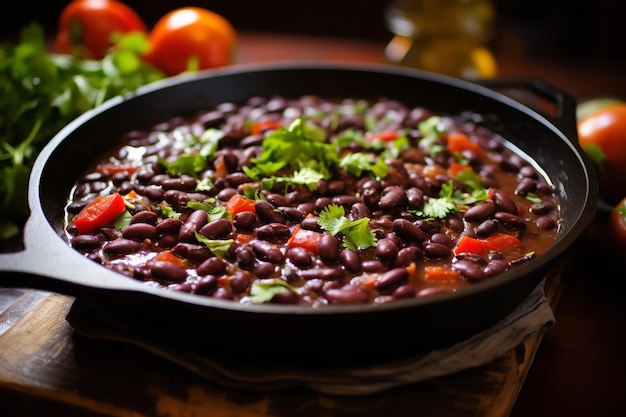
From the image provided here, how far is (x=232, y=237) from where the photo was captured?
2.22 m

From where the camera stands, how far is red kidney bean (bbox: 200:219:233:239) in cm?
216

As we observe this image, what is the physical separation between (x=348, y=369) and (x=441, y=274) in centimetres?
44

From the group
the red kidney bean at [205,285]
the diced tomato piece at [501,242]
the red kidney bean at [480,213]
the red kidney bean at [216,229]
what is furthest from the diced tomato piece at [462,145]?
the red kidney bean at [205,285]

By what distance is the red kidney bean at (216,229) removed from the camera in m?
2.16

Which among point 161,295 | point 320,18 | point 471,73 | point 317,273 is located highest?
point 161,295

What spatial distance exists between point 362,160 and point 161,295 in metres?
1.23

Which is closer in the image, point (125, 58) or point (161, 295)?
point (161, 295)

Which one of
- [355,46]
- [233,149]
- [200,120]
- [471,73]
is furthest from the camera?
[355,46]

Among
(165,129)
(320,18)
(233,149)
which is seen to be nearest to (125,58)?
(165,129)

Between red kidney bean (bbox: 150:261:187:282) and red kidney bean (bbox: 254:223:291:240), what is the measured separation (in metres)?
0.32

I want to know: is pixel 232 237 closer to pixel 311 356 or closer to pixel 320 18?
pixel 311 356

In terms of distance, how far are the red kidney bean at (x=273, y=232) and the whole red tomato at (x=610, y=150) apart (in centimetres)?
138

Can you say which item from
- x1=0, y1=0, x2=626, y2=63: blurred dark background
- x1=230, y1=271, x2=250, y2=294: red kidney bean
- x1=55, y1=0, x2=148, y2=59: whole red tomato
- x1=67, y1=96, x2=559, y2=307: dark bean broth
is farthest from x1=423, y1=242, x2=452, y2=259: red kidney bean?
x1=0, y1=0, x2=626, y2=63: blurred dark background

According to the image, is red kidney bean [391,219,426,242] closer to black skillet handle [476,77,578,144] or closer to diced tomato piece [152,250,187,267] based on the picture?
diced tomato piece [152,250,187,267]
